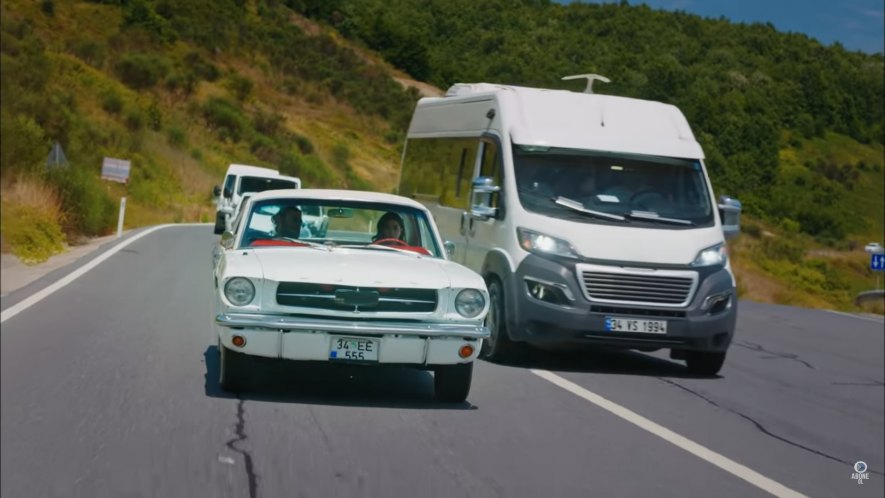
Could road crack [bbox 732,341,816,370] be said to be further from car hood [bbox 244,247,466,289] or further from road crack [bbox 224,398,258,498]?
road crack [bbox 224,398,258,498]

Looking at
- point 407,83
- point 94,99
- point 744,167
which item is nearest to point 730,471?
point 407,83

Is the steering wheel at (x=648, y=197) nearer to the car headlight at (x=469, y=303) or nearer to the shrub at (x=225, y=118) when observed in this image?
the car headlight at (x=469, y=303)

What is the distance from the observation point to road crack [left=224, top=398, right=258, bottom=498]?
571cm

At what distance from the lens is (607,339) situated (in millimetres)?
11070

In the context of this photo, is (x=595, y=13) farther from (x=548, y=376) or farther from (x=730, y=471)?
(x=730, y=471)

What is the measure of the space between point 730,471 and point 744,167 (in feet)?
12.8

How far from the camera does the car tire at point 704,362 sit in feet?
40.7

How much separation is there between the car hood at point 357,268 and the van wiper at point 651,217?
2604mm

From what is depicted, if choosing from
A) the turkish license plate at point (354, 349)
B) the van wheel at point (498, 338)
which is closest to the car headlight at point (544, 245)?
the van wheel at point (498, 338)

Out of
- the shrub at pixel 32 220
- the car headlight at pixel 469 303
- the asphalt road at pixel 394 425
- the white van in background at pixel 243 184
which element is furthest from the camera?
the white van in background at pixel 243 184

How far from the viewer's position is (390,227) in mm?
9414

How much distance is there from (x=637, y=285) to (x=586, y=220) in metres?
0.74

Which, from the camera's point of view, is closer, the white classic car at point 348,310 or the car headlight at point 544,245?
the white classic car at point 348,310

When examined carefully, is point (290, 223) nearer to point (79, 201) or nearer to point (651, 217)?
point (651, 217)
